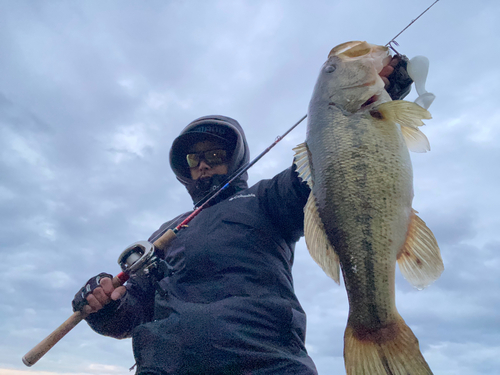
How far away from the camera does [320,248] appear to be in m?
1.91

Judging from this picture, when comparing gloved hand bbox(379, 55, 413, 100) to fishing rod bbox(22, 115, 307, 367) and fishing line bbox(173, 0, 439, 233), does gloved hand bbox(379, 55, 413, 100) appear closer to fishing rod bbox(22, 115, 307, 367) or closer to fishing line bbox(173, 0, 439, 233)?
fishing line bbox(173, 0, 439, 233)

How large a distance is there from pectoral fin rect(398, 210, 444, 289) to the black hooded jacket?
2.52 feet

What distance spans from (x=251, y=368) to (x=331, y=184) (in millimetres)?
1247

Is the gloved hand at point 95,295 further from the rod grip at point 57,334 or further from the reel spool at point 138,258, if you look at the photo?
the reel spool at point 138,258

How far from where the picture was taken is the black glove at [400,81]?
224 cm

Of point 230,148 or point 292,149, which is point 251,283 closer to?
point 292,149

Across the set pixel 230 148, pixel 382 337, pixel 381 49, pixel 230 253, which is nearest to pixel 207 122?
pixel 230 148

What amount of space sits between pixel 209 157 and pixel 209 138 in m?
0.29

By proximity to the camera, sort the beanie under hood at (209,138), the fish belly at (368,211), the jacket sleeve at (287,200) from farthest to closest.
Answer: the beanie under hood at (209,138), the jacket sleeve at (287,200), the fish belly at (368,211)

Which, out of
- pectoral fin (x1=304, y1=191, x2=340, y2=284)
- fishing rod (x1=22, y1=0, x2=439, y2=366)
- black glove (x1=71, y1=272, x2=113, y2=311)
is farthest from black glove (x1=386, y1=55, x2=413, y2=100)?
black glove (x1=71, y1=272, x2=113, y2=311)

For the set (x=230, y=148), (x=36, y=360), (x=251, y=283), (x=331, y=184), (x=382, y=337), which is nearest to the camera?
(x=382, y=337)

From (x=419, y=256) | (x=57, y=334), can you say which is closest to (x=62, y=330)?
(x=57, y=334)

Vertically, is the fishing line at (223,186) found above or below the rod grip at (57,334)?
above

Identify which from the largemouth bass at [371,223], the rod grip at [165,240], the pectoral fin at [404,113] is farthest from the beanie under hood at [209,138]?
the pectoral fin at [404,113]
